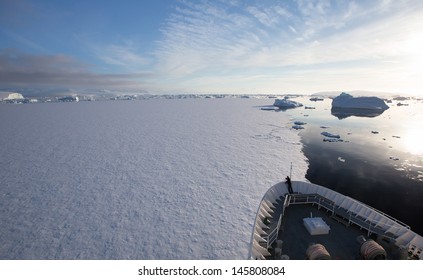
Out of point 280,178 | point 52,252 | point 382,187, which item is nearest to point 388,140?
point 382,187

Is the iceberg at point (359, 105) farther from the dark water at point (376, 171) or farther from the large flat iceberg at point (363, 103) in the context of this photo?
the dark water at point (376, 171)

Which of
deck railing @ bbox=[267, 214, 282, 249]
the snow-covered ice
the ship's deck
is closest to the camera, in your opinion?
the ship's deck

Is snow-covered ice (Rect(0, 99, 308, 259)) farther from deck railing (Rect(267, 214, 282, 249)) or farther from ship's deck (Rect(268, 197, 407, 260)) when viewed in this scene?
ship's deck (Rect(268, 197, 407, 260))

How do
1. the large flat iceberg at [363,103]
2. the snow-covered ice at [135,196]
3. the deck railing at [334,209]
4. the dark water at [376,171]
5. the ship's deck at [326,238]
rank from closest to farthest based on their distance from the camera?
the ship's deck at [326,238] → the deck railing at [334,209] → the snow-covered ice at [135,196] → the dark water at [376,171] → the large flat iceberg at [363,103]

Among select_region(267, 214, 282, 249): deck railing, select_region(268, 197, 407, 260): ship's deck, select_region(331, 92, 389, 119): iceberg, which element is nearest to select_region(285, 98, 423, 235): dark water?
select_region(268, 197, 407, 260): ship's deck

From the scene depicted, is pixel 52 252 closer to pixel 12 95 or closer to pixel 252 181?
pixel 252 181

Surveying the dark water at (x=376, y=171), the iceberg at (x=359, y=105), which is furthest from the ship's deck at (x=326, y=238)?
the iceberg at (x=359, y=105)

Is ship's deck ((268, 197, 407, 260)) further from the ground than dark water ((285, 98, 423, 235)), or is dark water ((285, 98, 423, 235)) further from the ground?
ship's deck ((268, 197, 407, 260))
